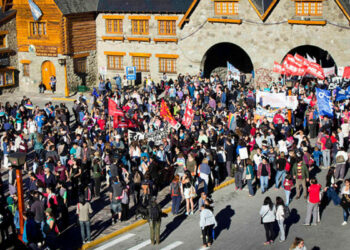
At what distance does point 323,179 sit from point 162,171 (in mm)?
6307

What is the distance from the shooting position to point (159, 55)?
45.5 metres

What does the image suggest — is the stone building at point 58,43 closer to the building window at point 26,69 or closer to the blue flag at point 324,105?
the building window at point 26,69

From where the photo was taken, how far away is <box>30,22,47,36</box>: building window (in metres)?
45.8

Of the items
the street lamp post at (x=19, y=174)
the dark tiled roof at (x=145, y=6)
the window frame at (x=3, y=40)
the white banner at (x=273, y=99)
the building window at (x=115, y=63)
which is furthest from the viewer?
the building window at (x=115, y=63)

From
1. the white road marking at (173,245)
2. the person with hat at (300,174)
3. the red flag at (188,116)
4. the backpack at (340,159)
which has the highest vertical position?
the red flag at (188,116)

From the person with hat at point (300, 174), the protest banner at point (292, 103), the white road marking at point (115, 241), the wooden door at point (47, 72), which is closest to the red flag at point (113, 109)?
the protest banner at point (292, 103)

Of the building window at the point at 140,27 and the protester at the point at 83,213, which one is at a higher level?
the building window at the point at 140,27

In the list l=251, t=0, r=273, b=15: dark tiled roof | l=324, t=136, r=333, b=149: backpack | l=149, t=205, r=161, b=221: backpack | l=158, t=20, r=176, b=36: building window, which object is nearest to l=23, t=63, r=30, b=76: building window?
l=158, t=20, r=176, b=36: building window

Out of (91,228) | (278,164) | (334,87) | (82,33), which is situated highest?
(82,33)

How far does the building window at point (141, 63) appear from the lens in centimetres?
4638

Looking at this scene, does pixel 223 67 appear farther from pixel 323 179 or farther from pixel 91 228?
pixel 91 228

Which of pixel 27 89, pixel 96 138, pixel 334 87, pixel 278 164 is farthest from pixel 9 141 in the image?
pixel 27 89

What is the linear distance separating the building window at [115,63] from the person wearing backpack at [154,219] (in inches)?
1098

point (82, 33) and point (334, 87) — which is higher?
point (82, 33)
